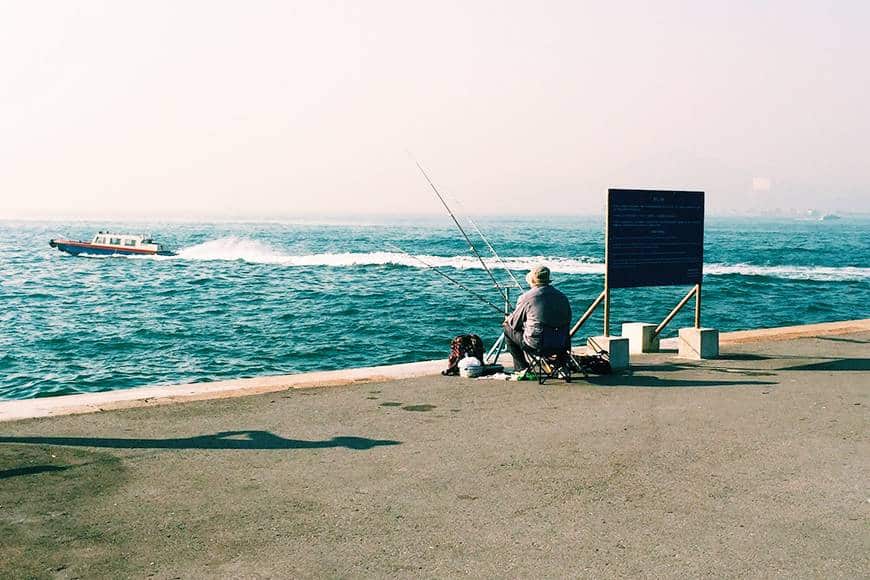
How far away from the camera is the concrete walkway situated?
483 cm

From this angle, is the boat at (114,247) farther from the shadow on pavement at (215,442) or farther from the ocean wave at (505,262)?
the shadow on pavement at (215,442)

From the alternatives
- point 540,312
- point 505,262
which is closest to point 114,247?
point 505,262

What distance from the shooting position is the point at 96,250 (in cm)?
8138

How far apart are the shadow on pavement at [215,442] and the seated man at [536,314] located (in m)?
3.16

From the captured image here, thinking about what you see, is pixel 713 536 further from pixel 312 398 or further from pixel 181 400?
pixel 181 400

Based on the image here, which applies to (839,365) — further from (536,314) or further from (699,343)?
(536,314)

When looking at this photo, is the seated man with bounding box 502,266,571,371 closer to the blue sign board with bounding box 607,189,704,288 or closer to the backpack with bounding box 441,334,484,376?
the backpack with bounding box 441,334,484,376

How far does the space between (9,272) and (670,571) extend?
236 ft

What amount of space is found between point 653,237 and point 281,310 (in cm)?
2942

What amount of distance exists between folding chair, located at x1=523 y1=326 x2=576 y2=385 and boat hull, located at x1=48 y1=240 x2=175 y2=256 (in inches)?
2994

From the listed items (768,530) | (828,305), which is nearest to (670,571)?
(768,530)

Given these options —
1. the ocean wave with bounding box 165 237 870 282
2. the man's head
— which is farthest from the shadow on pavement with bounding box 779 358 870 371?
the ocean wave with bounding box 165 237 870 282

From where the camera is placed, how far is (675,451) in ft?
22.8

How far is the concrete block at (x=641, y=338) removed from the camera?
12.1 m
